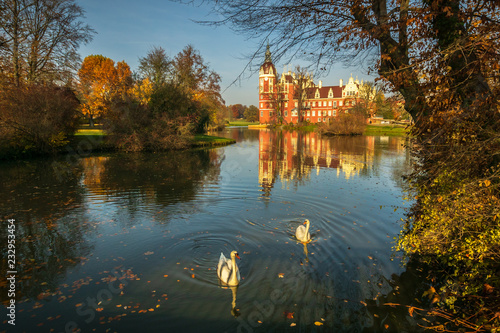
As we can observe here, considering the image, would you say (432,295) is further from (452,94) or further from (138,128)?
(138,128)

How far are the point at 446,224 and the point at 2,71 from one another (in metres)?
26.9

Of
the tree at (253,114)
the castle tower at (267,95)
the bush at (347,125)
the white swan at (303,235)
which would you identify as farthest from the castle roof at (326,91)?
the white swan at (303,235)

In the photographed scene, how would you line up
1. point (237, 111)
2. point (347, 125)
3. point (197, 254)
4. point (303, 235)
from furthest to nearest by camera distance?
1. point (237, 111)
2. point (347, 125)
3. point (303, 235)
4. point (197, 254)

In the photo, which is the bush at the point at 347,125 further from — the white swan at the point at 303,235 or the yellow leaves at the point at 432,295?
the yellow leaves at the point at 432,295

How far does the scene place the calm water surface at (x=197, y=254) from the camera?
4.88 meters

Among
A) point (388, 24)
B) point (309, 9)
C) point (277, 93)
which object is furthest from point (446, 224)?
point (277, 93)

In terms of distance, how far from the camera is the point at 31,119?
20.6 metres

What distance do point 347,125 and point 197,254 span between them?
45625mm

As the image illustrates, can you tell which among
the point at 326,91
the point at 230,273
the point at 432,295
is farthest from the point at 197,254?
the point at 326,91

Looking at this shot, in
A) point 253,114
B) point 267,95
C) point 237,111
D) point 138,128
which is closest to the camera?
point 138,128

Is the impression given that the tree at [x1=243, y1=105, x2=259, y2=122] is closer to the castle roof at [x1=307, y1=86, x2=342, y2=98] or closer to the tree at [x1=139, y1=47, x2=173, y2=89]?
the castle roof at [x1=307, y1=86, x2=342, y2=98]

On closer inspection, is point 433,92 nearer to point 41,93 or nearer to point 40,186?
point 40,186

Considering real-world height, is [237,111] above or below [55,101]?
above

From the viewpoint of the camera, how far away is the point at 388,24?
4.94 meters
